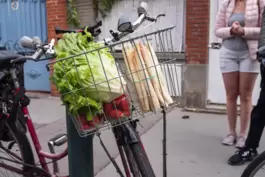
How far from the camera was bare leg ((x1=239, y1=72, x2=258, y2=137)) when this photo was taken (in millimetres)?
3736

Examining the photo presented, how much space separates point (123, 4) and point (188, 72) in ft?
5.53

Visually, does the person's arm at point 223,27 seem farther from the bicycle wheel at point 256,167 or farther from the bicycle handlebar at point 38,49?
the bicycle handlebar at point 38,49

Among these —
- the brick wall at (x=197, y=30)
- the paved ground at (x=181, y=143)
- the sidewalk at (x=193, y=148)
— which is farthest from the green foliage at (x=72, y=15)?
the sidewalk at (x=193, y=148)

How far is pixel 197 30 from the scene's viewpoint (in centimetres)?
546

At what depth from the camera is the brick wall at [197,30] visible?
538 cm

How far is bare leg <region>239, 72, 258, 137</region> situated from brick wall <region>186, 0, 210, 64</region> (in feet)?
5.61

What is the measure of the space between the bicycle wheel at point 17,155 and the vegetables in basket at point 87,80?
3.40 feet

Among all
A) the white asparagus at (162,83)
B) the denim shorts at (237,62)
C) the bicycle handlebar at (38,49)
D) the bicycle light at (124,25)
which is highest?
the bicycle light at (124,25)

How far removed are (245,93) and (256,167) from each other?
1.54m

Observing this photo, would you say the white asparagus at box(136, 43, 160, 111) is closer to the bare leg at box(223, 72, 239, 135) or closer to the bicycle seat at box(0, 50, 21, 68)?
the bicycle seat at box(0, 50, 21, 68)

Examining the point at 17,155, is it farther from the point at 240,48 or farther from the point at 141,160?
the point at 240,48

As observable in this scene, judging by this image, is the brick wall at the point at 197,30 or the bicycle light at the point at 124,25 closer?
the bicycle light at the point at 124,25

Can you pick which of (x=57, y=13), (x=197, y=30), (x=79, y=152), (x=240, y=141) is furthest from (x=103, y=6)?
(x=79, y=152)

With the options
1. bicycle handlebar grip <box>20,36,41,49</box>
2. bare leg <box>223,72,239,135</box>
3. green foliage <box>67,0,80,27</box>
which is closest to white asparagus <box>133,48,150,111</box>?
bicycle handlebar grip <box>20,36,41,49</box>
